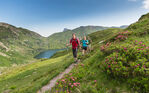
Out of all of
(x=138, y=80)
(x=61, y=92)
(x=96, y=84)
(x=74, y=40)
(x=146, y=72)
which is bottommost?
(x=61, y=92)

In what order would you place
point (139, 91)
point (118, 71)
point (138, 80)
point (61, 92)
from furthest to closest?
point (61, 92) < point (118, 71) < point (138, 80) < point (139, 91)

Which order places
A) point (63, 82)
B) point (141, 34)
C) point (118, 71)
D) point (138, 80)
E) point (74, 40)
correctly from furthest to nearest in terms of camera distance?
point (74, 40) < point (141, 34) < point (63, 82) < point (118, 71) < point (138, 80)

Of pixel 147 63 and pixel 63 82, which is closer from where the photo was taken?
pixel 147 63

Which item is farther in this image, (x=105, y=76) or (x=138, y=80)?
(x=105, y=76)

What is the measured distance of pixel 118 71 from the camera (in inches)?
268

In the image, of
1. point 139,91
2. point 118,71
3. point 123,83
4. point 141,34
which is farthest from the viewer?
point 141,34

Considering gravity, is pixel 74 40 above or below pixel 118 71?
above

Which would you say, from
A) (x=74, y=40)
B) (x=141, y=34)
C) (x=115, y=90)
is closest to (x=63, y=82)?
(x=115, y=90)

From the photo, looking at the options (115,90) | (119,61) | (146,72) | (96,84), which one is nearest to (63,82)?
(96,84)

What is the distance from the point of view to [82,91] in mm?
6711

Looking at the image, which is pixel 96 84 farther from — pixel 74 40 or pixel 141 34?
pixel 141 34

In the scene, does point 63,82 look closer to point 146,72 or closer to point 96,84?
point 96,84

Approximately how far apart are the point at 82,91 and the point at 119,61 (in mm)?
3642

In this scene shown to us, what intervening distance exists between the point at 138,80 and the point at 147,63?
1.30 metres
